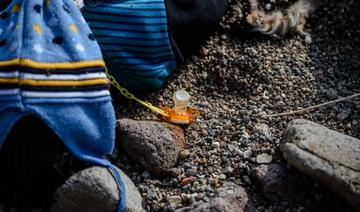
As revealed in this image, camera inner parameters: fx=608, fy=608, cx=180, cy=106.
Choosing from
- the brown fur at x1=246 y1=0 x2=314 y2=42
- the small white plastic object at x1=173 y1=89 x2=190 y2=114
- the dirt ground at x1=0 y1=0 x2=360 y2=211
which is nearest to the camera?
the dirt ground at x1=0 y1=0 x2=360 y2=211

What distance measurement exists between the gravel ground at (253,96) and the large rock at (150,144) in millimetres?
35

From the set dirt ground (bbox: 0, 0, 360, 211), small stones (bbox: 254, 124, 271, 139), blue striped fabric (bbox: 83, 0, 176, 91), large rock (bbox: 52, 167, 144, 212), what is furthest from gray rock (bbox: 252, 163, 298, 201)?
blue striped fabric (bbox: 83, 0, 176, 91)

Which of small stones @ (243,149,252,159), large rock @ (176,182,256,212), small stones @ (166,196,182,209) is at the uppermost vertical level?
small stones @ (243,149,252,159)

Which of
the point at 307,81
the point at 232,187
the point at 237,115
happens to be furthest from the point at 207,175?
the point at 307,81

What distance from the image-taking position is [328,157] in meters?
1.74

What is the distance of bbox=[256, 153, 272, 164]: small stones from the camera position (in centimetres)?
186

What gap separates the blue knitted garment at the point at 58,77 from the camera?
5.57 ft

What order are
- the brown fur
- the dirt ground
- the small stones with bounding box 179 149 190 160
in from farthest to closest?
1. the brown fur
2. the small stones with bounding box 179 149 190 160
3. the dirt ground

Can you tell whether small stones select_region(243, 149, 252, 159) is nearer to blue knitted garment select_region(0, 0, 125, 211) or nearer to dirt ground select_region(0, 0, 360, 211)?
dirt ground select_region(0, 0, 360, 211)

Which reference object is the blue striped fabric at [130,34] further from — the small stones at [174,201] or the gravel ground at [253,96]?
the small stones at [174,201]

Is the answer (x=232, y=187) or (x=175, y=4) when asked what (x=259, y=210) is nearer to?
(x=232, y=187)

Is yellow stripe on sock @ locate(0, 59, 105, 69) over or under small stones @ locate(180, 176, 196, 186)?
over

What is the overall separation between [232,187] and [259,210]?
10 centimetres

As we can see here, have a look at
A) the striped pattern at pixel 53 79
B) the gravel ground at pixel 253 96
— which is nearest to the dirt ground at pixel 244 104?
the gravel ground at pixel 253 96
